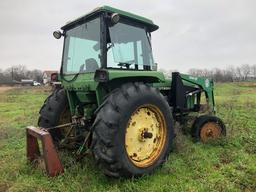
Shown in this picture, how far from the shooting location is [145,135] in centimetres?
439

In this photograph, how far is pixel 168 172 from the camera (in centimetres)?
452

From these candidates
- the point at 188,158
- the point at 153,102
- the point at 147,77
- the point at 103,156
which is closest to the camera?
the point at 103,156

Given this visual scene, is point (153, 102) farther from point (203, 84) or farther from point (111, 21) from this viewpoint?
point (203, 84)

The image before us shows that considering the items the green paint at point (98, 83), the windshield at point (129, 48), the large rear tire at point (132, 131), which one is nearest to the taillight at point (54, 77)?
the green paint at point (98, 83)

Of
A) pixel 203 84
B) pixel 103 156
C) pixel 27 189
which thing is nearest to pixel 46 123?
pixel 27 189

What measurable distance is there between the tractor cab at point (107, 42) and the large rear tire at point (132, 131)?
1.95 feet

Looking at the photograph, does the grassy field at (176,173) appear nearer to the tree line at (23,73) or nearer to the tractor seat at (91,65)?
the tractor seat at (91,65)

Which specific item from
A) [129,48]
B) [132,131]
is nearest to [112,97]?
[132,131]

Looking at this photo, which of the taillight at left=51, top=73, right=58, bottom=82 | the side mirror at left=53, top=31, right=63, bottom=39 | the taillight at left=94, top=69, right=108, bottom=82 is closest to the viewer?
the taillight at left=94, top=69, right=108, bottom=82

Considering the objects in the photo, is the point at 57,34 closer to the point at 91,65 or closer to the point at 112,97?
the point at 91,65

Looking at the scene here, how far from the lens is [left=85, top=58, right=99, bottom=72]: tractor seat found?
4613 mm

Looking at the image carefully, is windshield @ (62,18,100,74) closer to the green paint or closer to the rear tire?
the green paint

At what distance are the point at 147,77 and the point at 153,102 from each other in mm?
485

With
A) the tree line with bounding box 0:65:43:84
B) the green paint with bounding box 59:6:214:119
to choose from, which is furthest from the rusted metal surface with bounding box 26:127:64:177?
the tree line with bounding box 0:65:43:84
